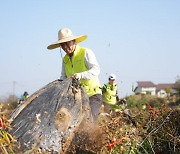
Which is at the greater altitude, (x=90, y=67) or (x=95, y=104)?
(x=90, y=67)

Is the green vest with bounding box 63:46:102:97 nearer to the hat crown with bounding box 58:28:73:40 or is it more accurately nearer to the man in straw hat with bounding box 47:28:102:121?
the man in straw hat with bounding box 47:28:102:121

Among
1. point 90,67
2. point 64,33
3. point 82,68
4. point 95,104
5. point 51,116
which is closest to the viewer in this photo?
point 51,116

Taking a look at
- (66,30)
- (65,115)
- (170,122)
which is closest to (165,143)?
(170,122)

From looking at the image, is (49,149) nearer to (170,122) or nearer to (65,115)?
(65,115)

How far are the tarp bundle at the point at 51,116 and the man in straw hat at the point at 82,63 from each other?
69 cm

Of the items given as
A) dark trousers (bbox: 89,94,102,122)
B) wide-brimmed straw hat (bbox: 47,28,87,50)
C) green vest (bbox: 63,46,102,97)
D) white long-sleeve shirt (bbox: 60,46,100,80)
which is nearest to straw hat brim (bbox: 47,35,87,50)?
wide-brimmed straw hat (bbox: 47,28,87,50)

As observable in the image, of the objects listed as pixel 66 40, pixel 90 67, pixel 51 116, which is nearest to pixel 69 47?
pixel 66 40

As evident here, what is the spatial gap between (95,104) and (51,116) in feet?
4.05

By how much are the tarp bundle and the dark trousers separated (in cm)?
24

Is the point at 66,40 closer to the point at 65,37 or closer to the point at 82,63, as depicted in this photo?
the point at 65,37

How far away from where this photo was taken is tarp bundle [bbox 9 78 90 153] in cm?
461

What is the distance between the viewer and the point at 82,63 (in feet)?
21.0

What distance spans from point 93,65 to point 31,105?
1424 mm

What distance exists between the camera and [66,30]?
6.60m
